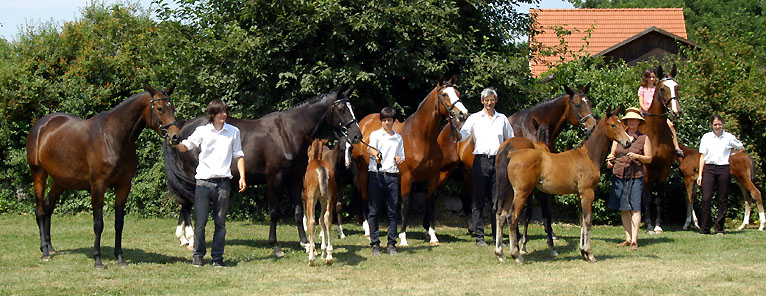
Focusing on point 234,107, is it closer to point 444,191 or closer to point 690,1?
point 444,191

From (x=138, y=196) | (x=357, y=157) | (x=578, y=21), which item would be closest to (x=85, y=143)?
(x=357, y=157)

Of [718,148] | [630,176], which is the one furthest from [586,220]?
[718,148]

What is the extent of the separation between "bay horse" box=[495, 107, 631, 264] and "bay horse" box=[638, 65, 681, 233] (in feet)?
10.4

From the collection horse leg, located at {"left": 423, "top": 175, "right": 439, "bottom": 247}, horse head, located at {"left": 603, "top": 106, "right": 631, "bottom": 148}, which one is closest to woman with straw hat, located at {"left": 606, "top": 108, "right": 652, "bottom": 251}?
horse head, located at {"left": 603, "top": 106, "right": 631, "bottom": 148}

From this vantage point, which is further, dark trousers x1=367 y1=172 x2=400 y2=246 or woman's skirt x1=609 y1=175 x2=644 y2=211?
woman's skirt x1=609 y1=175 x2=644 y2=211

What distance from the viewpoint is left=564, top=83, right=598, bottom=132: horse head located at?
9.93m

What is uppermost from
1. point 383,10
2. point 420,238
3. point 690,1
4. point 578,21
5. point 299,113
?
point 690,1

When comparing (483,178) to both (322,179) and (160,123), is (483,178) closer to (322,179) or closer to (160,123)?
(322,179)

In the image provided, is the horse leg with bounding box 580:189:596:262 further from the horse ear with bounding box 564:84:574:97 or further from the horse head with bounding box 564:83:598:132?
the horse ear with bounding box 564:84:574:97

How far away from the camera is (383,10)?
1279 centimetres

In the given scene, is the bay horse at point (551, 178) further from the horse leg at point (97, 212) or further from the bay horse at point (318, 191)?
the horse leg at point (97, 212)

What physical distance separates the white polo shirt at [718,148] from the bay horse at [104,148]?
871cm

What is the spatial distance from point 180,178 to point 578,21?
2634 cm

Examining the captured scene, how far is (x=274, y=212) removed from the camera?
975 centimetres
